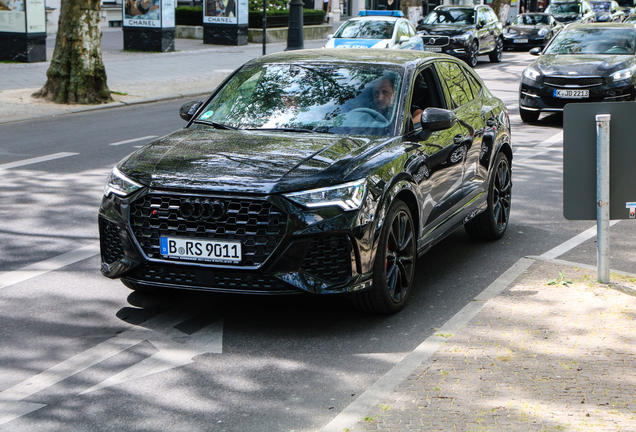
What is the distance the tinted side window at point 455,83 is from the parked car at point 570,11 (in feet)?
108

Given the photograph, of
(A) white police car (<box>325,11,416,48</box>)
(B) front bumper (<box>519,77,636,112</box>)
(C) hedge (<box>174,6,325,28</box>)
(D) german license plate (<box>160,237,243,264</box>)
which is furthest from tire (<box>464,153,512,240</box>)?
(C) hedge (<box>174,6,325,28</box>)

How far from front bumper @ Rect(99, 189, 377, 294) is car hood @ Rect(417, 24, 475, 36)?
23.8 meters

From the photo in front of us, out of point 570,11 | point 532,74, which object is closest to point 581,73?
point 532,74

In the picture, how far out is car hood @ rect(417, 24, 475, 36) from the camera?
91.4 feet

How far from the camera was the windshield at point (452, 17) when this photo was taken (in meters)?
28.8

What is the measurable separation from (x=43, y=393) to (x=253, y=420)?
1100 mm

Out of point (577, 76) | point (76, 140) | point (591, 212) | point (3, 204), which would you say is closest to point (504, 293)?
point (591, 212)

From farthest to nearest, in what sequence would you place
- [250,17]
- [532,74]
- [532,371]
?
[250,17] → [532,74] → [532,371]

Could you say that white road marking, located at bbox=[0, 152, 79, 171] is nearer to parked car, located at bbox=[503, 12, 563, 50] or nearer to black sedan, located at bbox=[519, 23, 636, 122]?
black sedan, located at bbox=[519, 23, 636, 122]

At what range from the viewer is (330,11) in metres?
50.1

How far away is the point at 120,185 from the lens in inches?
205

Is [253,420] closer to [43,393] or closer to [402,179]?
[43,393]

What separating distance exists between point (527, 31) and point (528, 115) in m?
20.3

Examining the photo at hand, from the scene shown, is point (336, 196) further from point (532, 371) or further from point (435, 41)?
point (435, 41)
